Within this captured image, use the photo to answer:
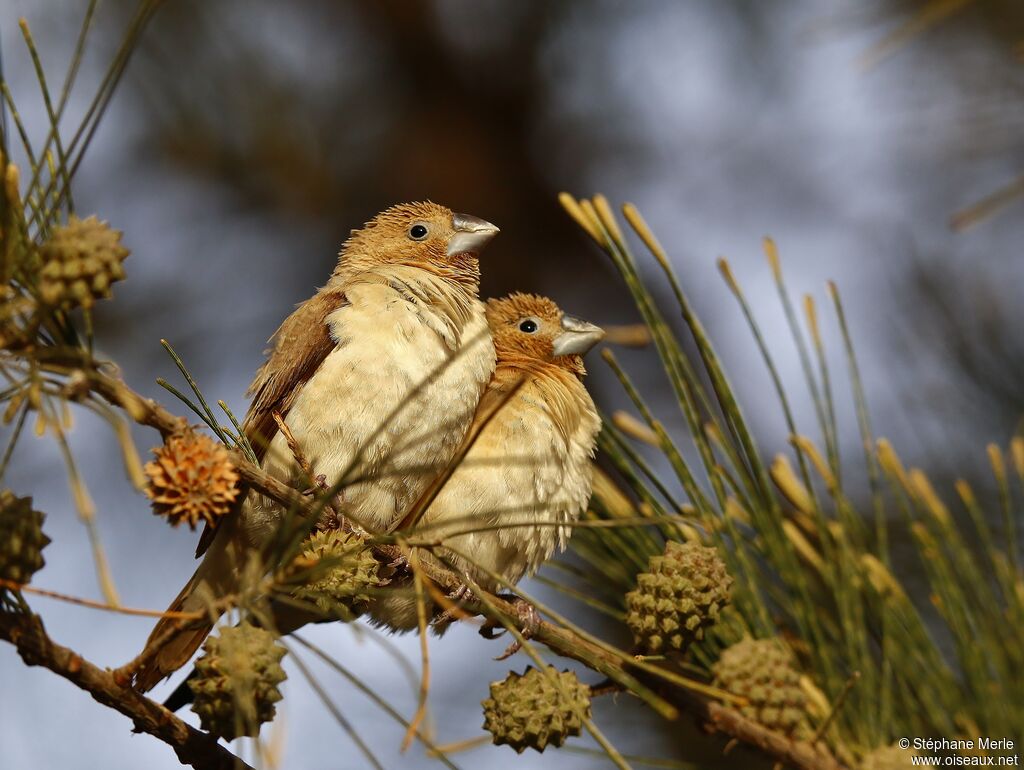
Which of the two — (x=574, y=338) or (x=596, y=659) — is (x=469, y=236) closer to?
(x=574, y=338)

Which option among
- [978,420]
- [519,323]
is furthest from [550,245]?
[978,420]

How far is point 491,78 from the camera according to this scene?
19.0ft

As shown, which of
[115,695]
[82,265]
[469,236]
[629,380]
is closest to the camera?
[82,265]

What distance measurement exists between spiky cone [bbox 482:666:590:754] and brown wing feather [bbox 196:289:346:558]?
1.38 m

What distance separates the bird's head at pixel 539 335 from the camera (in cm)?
380

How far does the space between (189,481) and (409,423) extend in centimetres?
140

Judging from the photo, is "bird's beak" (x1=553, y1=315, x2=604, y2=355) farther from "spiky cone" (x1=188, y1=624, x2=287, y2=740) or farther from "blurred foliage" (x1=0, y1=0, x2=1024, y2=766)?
"spiky cone" (x1=188, y1=624, x2=287, y2=740)

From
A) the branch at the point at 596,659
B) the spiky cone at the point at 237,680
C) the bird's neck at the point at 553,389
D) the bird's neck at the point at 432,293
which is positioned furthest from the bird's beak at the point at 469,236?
the spiky cone at the point at 237,680

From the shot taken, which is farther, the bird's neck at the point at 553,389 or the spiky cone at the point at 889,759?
the bird's neck at the point at 553,389

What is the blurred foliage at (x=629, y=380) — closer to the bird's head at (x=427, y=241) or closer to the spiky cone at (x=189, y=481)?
the spiky cone at (x=189, y=481)

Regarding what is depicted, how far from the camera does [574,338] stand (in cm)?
382

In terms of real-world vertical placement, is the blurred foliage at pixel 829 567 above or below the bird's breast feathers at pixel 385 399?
below

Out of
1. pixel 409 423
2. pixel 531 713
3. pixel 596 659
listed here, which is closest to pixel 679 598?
pixel 596 659

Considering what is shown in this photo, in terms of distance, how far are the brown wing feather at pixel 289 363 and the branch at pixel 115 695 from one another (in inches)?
56.7
